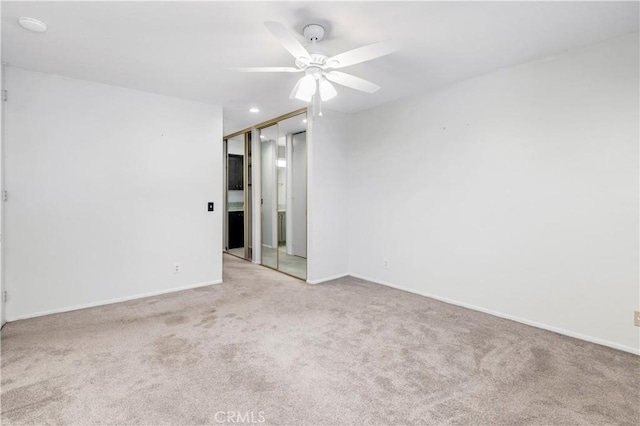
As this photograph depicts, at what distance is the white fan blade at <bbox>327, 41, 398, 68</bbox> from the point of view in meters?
1.92

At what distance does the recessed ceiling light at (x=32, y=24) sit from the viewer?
7.31 feet

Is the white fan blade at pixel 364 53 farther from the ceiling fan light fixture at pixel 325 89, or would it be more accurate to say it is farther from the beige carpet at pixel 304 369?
the beige carpet at pixel 304 369

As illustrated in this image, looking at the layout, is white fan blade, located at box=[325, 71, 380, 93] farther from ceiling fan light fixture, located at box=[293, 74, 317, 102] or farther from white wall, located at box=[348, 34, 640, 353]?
white wall, located at box=[348, 34, 640, 353]

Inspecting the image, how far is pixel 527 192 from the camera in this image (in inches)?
118

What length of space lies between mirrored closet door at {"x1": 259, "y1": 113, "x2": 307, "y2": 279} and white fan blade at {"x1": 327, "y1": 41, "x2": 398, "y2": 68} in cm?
233

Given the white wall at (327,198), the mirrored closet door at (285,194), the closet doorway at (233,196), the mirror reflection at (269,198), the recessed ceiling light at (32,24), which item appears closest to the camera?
the recessed ceiling light at (32,24)

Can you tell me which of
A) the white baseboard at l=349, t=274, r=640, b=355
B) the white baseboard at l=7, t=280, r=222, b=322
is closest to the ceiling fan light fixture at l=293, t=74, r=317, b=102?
the white baseboard at l=349, t=274, r=640, b=355

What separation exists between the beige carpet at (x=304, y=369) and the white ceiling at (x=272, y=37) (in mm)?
2388

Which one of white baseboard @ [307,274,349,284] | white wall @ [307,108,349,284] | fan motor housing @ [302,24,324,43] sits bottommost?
white baseboard @ [307,274,349,284]

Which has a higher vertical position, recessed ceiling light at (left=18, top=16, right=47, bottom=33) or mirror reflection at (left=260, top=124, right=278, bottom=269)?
recessed ceiling light at (left=18, top=16, right=47, bottom=33)

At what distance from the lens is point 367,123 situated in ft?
14.8

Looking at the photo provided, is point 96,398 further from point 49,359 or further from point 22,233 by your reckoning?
point 22,233

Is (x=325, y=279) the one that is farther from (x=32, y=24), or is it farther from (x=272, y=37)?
(x=32, y=24)

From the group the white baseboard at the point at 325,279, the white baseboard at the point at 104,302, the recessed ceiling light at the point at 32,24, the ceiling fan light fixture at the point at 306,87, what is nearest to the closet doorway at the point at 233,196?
the white baseboard at the point at 104,302
